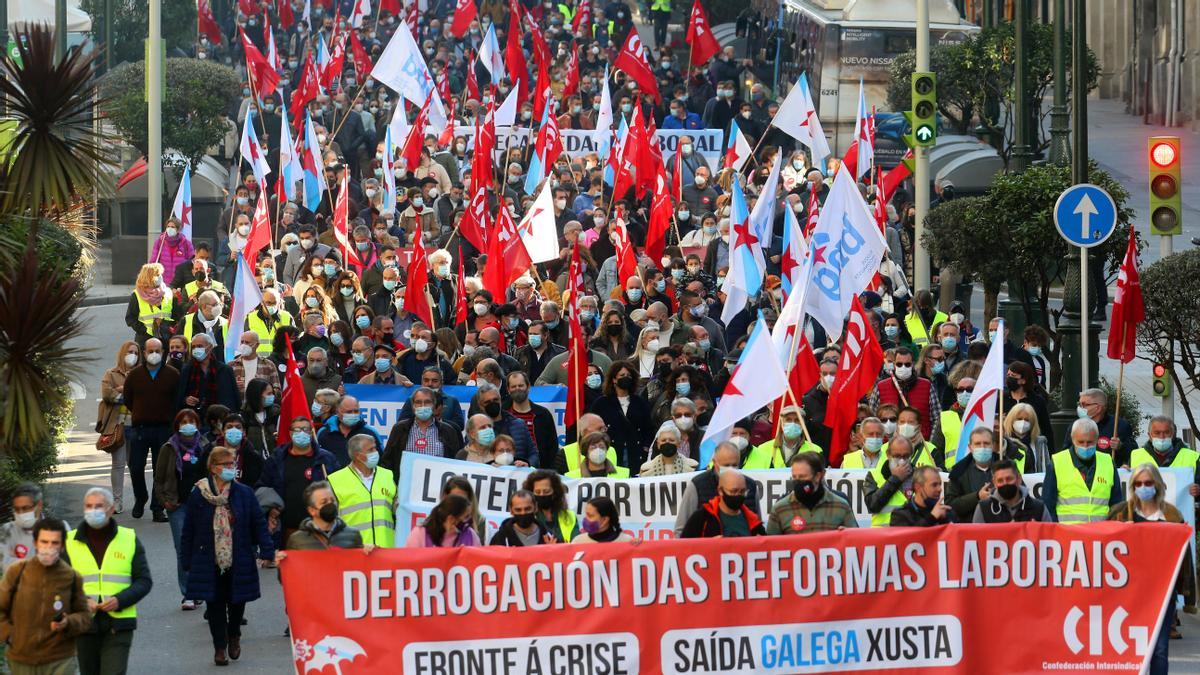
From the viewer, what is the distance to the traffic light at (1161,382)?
55.5 ft

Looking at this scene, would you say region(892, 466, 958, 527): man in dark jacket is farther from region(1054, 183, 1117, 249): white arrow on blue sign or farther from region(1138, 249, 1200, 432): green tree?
region(1054, 183, 1117, 249): white arrow on blue sign

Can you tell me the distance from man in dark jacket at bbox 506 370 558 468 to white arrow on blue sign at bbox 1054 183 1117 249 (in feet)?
12.5

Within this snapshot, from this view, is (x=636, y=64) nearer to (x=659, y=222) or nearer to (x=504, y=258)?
(x=659, y=222)

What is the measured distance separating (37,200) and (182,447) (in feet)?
18.7

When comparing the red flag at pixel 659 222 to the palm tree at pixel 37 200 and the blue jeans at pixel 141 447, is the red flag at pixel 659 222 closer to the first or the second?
the blue jeans at pixel 141 447

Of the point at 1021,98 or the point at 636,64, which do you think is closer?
the point at 1021,98

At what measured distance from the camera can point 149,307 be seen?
20.9m

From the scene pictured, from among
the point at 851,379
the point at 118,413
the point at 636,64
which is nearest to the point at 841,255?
the point at 851,379

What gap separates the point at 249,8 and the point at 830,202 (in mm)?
33476

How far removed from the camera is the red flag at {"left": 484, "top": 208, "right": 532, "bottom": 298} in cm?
2142

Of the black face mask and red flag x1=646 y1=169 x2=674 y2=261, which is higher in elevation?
red flag x1=646 y1=169 x2=674 y2=261

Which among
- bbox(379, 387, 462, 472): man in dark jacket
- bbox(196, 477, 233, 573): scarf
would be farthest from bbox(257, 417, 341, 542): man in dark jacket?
bbox(196, 477, 233, 573): scarf

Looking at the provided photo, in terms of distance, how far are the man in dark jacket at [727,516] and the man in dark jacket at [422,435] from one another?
3.80 m

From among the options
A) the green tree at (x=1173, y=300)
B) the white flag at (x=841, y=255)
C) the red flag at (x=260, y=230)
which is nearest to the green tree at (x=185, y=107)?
the red flag at (x=260, y=230)
